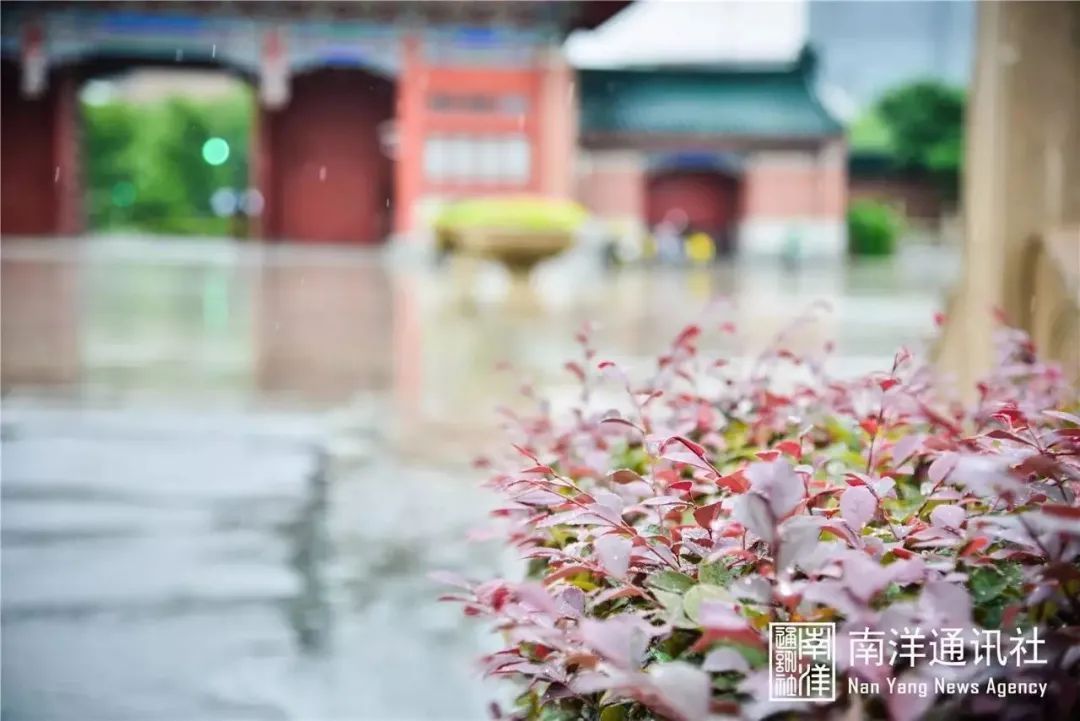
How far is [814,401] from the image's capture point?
7.99 feet

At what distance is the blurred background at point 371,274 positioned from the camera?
2.66 meters

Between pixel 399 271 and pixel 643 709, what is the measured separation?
646 inches

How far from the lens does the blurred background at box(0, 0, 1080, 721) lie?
266 centimetres

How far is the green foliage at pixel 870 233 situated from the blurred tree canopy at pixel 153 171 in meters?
14.8

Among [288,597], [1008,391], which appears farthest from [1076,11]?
[288,597]

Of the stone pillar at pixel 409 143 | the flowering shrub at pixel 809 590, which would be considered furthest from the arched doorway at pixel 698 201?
the flowering shrub at pixel 809 590

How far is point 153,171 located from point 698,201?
1404cm

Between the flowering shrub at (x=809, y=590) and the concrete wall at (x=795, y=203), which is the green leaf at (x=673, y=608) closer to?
the flowering shrub at (x=809, y=590)

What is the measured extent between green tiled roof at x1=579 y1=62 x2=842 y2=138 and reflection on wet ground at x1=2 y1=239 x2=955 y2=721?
1536cm

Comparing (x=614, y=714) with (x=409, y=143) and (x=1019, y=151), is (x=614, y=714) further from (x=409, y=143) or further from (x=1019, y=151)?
(x=409, y=143)

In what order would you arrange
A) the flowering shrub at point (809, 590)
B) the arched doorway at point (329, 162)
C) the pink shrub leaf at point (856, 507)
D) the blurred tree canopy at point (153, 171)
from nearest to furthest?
the flowering shrub at point (809, 590) < the pink shrub leaf at point (856, 507) < the arched doorway at point (329, 162) < the blurred tree canopy at point (153, 171)

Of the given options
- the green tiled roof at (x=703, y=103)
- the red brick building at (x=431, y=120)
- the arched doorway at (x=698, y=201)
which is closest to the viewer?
the red brick building at (x=431, y=120)

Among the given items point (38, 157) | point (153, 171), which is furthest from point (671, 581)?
point (153, 171)

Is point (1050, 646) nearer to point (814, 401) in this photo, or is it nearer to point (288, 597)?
point (814, 401)
